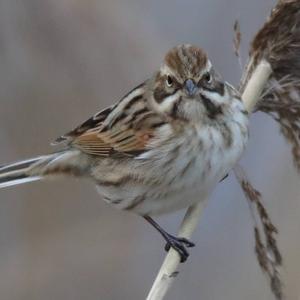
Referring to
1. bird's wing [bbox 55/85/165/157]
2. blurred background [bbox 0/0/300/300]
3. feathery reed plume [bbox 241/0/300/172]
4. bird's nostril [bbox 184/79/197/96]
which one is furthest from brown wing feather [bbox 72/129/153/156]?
feathery reed plume [bbox 241/0/300/172]

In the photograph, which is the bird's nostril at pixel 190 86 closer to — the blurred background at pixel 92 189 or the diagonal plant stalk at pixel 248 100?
the diagonal plant stalk at pixel 248 100

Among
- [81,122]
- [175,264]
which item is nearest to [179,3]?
[81,122]

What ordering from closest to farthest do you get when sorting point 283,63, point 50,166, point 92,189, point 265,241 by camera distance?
point 265,241, point 283,63, point 50,166, point 92,189

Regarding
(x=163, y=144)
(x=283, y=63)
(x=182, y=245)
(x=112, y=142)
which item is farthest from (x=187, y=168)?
(x=283, y=63)

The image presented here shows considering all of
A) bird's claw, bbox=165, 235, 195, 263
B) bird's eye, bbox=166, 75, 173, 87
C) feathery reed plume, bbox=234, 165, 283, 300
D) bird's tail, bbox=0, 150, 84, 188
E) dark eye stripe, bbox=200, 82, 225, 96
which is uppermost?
bird's eye, bbox=166, 75, 173, 87

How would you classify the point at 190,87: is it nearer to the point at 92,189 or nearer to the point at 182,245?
the point at 182,245

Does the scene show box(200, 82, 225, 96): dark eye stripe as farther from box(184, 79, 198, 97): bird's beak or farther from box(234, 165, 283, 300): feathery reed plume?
box(234, 165, 283, 300): feathery reed plume
